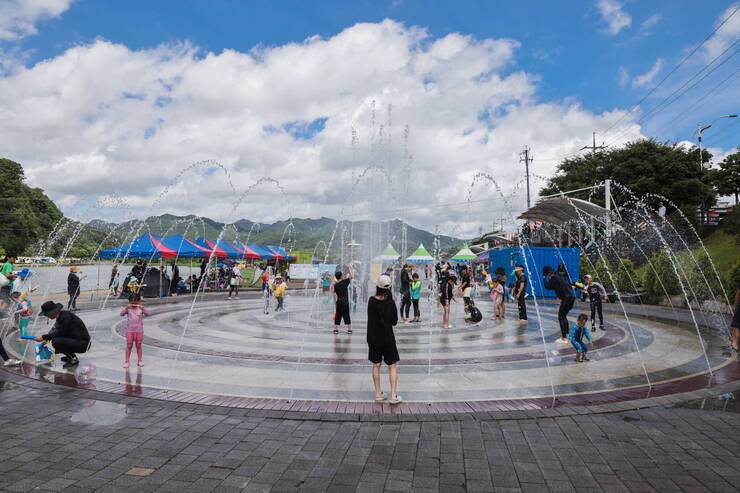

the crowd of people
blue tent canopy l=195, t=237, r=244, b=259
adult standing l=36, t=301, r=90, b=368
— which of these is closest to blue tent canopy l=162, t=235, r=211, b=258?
blue tent canopy l=195, t=237, r=244, b=259

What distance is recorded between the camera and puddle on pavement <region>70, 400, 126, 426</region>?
5637 mm

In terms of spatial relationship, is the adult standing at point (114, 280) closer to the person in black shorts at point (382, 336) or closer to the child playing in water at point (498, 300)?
the child playing in water at point (498, 300)

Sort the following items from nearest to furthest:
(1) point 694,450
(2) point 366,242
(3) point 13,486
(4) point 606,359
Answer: (3) point 13,486 → (1) point 694,450 → (4) point 606,359 → (2) point 366,242

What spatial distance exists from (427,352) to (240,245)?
26665 mm

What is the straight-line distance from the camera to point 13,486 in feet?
13.0

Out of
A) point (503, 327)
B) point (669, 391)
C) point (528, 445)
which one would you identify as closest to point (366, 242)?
point (503, 327)

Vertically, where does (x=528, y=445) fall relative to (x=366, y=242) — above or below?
below

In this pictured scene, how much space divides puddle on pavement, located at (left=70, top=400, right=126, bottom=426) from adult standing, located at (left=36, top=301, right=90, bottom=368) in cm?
256

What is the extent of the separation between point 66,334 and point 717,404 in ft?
35.8

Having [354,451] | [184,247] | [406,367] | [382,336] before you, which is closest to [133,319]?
[382,336]

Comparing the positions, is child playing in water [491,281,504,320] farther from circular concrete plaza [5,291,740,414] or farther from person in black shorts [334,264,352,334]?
person in black shorts [334,264,352,334]

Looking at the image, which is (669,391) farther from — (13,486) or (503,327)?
(13,486)

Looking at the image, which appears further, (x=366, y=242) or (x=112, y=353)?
(x=366, y=242)

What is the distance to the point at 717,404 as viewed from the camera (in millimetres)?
6410
